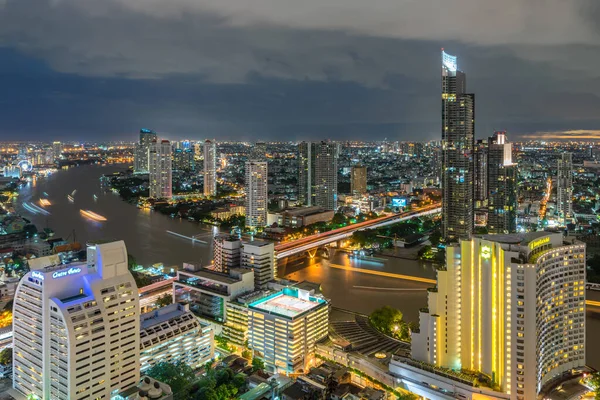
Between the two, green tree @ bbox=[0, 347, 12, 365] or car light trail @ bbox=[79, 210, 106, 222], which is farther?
car light trail @ bbox=[79, 210, 106, 222]

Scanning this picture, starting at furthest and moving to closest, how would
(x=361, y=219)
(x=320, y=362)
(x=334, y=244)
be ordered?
(x=361, y=219), (x=334, y=244), (x=320, y=362)

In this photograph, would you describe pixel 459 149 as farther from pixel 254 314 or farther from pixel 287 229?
pixel 254 314

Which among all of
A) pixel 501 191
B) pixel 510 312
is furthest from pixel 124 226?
pixel 510 312

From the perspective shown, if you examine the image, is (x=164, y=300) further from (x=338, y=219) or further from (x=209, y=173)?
(x=209, y=173)

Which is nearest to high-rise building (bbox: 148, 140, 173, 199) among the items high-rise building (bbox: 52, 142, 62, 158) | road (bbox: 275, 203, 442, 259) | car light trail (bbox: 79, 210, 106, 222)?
car light trail (bbox: 79, 210, 106, 222)

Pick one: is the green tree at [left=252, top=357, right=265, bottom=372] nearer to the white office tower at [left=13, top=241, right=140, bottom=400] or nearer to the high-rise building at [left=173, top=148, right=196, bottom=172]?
the white office tower at [left=13, top=241, right=140, bottom=400]

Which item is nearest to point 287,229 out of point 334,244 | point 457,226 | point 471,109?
point 334,244
